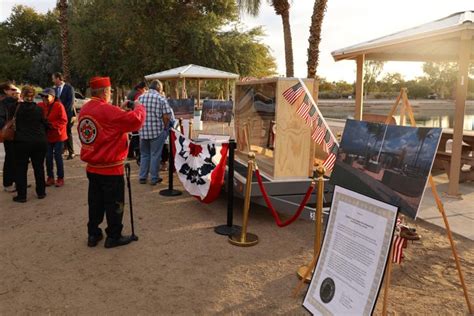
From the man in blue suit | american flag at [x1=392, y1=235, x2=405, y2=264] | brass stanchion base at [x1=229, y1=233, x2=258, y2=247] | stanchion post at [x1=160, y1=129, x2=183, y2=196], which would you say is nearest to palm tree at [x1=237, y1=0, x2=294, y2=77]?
the man in blue suit

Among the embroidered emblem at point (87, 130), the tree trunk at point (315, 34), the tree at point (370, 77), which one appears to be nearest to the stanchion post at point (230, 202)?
the embroidered emblem at point (87, 130)

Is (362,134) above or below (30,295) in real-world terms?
above

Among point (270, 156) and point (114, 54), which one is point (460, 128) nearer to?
point (270, 156)

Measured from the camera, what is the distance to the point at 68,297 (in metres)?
3.65

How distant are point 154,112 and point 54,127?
5.61 ft

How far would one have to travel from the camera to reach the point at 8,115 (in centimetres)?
647

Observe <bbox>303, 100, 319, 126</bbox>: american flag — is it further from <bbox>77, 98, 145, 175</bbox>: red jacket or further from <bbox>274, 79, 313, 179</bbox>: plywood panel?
<bbox>77, 98, 145, 175</bbox>: red jacket

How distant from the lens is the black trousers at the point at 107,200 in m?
4.60

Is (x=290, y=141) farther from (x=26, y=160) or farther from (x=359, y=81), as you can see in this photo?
(x=359, y=81)

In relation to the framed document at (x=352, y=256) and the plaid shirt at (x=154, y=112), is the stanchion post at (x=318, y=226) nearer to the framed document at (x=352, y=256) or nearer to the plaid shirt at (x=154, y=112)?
the framed document at (x=352, y=256)

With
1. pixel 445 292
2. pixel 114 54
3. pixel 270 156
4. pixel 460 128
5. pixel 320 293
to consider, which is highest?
pixel 114 54

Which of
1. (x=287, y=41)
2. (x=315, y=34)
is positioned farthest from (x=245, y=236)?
(x=287, y=41)

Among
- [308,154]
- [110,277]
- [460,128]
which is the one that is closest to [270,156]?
[308,154]

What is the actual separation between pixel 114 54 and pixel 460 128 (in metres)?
23.0
